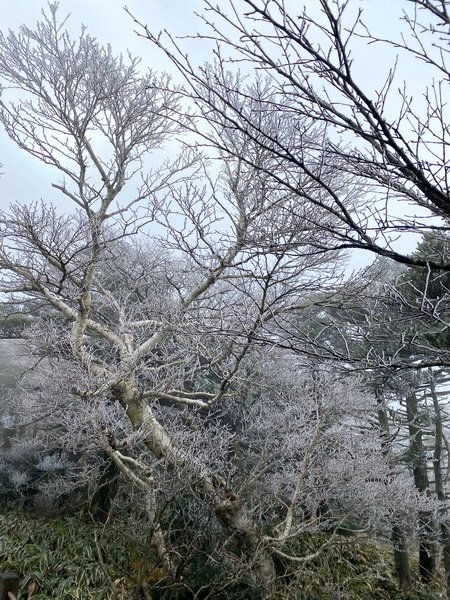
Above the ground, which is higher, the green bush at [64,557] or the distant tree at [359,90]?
the distant tree at [359,90]

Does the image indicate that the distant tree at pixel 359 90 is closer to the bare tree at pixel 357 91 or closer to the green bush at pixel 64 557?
the bare tree at pixel 357 91

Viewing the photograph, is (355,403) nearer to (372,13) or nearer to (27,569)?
(27,569)

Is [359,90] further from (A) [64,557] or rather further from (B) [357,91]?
(A) [64,557]

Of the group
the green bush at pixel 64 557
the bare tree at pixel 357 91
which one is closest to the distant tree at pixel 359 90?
the bare tree at pixel 357 91

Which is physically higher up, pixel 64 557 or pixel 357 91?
pixel 357 91

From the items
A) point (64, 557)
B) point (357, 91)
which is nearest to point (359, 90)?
point (357, 91)

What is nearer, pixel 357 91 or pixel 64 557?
pixel 357 91

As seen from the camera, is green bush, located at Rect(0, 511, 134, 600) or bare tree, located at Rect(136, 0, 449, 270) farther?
green bush, located at Rect(0, 511, 134, 600)

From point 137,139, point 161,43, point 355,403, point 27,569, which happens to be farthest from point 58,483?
point 161,43

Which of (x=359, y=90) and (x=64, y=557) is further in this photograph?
(x=64, y=557)

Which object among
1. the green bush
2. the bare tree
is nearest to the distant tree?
the bare tree

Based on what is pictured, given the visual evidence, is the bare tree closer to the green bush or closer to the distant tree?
the distant tree

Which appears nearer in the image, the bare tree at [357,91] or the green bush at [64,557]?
the bare tree at [357,91]

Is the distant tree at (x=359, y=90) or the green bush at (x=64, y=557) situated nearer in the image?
the distant tree at (x=359, y=90)
